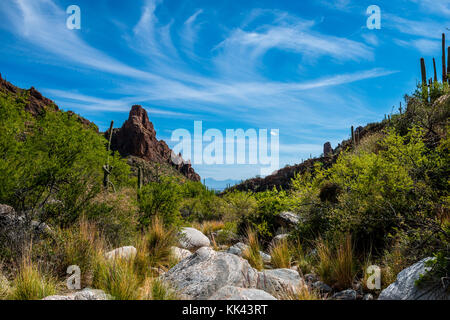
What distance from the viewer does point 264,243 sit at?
1009 centimetres

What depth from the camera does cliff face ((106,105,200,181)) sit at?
84.1m

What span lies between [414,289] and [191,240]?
318 inches

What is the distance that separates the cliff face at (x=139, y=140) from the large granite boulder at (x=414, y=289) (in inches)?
3052

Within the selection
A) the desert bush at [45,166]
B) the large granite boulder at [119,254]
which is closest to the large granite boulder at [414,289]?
the large granite boulder at [119,254]

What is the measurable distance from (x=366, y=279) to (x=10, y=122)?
28.7 feet

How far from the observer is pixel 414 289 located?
3.38 m

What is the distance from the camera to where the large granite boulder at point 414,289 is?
322cm

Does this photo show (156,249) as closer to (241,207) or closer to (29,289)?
(29,289)

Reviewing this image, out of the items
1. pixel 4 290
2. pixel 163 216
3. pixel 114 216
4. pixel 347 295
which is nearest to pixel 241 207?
pixel 163 216

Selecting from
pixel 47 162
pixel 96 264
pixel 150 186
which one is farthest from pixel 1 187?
pixel 150 186

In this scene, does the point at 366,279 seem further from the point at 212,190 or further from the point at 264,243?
the point at 212,190

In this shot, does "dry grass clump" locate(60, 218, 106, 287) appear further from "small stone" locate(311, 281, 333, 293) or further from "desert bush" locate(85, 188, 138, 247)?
"small stone" locate(311, 281, 333, 293)

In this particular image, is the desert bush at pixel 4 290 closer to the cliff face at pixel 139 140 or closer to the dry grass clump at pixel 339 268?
the dry grass clump at pixel 339 268

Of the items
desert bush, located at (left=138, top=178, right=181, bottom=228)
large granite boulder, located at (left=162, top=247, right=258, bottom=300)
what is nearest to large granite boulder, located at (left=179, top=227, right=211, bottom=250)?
desert bush, located at (left=138, top=178, right=181, bottom=228)
